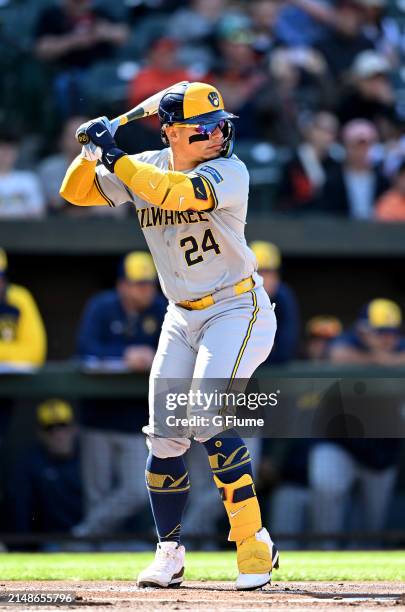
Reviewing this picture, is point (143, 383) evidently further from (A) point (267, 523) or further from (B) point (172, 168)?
(B) point (172, 168)

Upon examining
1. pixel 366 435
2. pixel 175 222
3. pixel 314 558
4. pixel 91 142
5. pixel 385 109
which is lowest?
pixel 314 558

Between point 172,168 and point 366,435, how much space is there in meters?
3.19

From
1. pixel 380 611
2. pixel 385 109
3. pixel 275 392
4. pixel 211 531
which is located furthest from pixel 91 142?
pixel 385 109

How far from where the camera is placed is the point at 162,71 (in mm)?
9875

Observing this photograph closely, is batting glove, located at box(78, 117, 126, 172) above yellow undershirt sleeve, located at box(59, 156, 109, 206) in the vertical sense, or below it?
above

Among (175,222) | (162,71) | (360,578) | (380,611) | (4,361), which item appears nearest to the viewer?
(380,611)

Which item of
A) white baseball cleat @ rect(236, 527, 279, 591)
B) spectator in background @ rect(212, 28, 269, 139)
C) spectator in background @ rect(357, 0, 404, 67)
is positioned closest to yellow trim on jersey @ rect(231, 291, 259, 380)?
white baseball cleat @ rect(236, 527, 279, 591)

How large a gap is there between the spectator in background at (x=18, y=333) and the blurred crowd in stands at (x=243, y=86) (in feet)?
4.33

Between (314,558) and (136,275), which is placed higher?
(136,275)

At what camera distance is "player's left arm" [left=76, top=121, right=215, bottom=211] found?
4.52 metres

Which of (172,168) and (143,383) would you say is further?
(143,383)

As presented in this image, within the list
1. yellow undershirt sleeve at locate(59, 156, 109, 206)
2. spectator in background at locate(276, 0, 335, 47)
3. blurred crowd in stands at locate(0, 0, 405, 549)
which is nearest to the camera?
yellow undershirt sleeve at locate(59, 156, 109, 206)

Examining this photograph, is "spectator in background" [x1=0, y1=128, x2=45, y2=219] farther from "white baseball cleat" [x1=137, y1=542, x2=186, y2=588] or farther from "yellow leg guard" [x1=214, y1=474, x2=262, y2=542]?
"yellow leg guard" [x1=214, y1=474, x2=262, y2=542]

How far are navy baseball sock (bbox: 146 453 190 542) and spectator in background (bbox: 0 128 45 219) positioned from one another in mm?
4666
